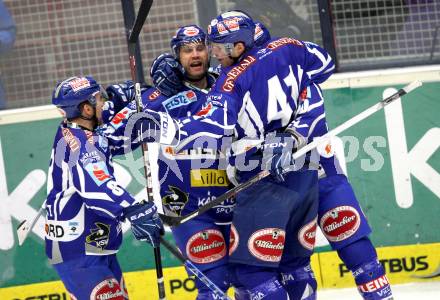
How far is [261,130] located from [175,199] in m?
0.74

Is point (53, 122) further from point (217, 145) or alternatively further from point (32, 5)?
point (217, 145)

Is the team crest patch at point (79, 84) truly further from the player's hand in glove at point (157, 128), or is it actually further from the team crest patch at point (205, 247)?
the team crest patch at point (205, 247)

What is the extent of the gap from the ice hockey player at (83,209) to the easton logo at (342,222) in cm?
88

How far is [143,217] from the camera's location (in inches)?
210

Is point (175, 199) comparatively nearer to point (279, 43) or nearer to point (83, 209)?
point (83, 209)

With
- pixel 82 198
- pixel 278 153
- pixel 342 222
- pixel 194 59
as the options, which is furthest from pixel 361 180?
pixel 82 198

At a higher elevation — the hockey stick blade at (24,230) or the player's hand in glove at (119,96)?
the player's hand in glove at (119,96)

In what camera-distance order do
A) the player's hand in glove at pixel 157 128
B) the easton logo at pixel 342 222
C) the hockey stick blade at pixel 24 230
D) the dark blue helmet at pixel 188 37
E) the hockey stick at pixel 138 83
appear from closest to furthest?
1. the player's hand in glove at pixel 157 128
2. the hockey stick at pixel 138 83
3. the easton logo at pixel 342 222
4. the dark blue helmet at pixel 188 37
5. the hockey stick blade at pixel 24 230

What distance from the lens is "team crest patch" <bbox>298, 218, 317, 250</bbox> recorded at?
561 cm

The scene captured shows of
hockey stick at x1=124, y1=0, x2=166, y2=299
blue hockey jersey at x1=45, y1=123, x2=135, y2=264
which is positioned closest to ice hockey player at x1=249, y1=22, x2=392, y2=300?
hockey stick at x1=124, y1=0, x2=166, y2=299

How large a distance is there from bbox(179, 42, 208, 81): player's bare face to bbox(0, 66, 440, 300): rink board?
1.27 meters

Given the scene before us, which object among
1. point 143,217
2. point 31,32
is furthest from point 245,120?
point 31,32

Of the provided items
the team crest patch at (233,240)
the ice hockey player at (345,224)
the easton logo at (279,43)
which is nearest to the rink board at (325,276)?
the ice hockey player at (345,224)

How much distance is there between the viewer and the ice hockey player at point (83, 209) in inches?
212
